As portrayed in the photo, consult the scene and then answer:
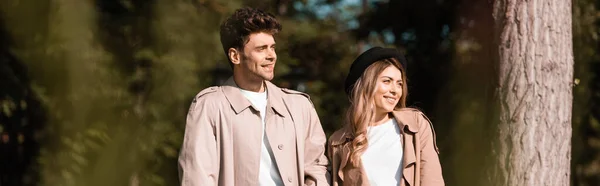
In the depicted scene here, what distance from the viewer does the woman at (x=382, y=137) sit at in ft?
9.32

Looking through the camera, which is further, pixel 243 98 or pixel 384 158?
pixel 384 158

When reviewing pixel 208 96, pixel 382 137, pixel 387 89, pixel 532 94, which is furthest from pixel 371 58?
pixel 532 94

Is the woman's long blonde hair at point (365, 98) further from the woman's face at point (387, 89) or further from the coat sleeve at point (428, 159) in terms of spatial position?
the coat sleeve at point (428, 159)

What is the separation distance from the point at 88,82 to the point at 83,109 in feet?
0.37

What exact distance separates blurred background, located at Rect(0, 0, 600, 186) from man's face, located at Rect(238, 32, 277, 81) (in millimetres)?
256

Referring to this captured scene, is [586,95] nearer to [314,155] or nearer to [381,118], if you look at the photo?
[381,118]

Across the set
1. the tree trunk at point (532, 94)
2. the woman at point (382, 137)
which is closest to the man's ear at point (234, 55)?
the woman at point (382, 137)

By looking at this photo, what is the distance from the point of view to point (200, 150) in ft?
8.34

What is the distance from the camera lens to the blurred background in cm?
190

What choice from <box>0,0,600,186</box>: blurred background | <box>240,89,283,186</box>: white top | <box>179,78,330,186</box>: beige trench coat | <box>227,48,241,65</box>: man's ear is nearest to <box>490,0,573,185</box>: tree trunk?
<box>0,0,600,186</box>: blurred background

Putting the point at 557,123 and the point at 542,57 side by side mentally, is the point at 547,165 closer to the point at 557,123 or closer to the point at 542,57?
the point at 557,123

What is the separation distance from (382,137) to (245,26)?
0.65 metres

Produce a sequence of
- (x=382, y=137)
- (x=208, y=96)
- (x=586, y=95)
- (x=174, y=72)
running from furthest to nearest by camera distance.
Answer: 1. (x=586, y=95)
2. (x=174, y=72)
3. (x=382, y=137)
4. (x=208, y=96)

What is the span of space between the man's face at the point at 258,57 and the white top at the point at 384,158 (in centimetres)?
48
